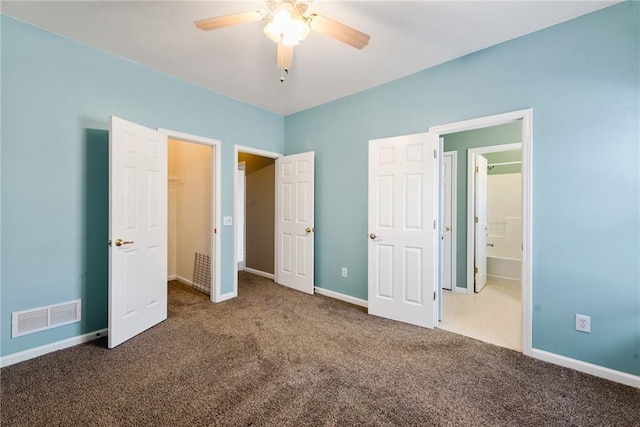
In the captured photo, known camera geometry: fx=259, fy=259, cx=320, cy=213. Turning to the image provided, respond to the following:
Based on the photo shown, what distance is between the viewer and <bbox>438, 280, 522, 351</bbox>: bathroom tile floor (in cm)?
254

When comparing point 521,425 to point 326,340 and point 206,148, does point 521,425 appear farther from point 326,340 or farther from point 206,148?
point 206,148

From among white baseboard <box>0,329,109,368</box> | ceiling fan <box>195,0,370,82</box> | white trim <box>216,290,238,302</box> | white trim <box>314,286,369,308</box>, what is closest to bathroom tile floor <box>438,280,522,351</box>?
white trim <box>314,286,369,308</box>

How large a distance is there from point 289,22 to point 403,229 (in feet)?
7.07

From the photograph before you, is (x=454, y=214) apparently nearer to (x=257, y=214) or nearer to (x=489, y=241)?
(x=489, y=241)

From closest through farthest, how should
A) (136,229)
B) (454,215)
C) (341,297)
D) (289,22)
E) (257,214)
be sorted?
(289,22) < (136,229) < (341,297) < (454,215) < (257,214)

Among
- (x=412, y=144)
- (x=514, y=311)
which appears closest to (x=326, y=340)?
(x=412, y=144)

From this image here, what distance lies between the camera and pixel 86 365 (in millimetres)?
2012

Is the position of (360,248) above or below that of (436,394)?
above

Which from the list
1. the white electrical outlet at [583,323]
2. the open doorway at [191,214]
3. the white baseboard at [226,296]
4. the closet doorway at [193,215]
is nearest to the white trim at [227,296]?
the white baseboard at [226,296]

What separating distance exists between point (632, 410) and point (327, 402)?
1.88 m

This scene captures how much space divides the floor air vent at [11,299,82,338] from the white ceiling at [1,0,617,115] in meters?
2.35

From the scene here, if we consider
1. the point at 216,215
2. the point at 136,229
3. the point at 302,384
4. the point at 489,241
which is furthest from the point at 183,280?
the point at 489,241

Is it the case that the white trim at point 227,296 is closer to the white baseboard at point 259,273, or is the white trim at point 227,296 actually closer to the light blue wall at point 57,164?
the white baseboard at point 259,273

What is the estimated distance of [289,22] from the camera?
165 centimetres
